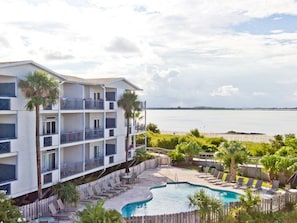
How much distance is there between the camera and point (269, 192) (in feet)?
92.6

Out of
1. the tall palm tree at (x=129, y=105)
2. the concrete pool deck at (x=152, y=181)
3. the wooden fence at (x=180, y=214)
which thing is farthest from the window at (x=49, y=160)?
the tall palm tree at (x=129, y=105)

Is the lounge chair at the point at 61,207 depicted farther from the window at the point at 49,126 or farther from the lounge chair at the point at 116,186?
the lounge chair at the point at 116,186

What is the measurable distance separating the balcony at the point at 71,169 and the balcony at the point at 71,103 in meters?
4.44

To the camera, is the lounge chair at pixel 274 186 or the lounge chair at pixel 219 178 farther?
the lounge chair at pixel 219 178

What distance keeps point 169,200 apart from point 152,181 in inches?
199

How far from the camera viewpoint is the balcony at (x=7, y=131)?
22719mm

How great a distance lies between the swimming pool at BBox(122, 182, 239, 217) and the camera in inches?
982

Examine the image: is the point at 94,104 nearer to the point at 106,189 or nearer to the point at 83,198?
the point at 106,189

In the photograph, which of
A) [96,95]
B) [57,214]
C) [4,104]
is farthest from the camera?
[96,95]

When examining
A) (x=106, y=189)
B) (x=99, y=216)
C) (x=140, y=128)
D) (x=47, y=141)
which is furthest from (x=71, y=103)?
(x=99, y=216)

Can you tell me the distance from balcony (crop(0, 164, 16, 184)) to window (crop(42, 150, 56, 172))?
2.78 metres

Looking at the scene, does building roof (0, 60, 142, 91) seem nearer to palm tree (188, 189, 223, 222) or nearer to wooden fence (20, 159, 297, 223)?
wooden fence (20, 159, 297, 223)

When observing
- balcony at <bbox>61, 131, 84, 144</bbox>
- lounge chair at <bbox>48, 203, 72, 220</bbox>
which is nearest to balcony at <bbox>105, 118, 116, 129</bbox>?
balcony at <bbox>61, 131, 84, 144</bbox>

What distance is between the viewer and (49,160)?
86.9ft
